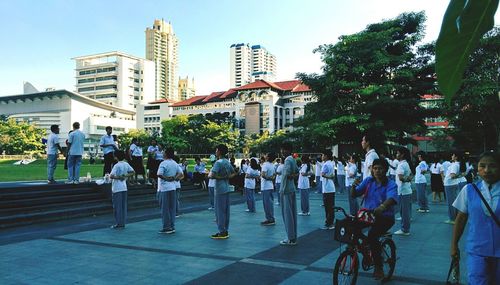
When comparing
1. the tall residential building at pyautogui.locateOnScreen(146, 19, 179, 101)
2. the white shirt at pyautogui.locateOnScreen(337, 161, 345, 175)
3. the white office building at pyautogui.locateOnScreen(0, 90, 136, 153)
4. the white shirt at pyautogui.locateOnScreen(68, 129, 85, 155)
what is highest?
the tall residential building at pyautogui.locateOnScreen(146, 19, 179, 101)

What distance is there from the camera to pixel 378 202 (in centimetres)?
481

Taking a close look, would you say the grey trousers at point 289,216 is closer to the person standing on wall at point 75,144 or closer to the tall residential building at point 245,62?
the person standing on wall at point 75,144

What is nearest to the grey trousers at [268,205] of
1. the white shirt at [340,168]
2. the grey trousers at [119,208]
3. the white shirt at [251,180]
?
the white shirt at [251,180]

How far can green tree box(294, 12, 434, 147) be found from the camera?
2028cm

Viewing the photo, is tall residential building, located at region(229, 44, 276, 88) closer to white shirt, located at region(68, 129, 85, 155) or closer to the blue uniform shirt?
white shirt, located at region(68, 129, 85, 155)

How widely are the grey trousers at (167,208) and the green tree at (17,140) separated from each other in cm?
5176

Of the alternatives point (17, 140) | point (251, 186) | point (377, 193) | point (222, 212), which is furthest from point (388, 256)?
point (17, 140)

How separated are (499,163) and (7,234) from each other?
8.30 m

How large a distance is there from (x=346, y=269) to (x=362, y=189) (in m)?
1.10

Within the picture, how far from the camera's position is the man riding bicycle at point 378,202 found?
459cm

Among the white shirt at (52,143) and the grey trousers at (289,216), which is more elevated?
the white shirt at (52,143)

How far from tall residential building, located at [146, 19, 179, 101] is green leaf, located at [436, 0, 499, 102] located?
404 feet

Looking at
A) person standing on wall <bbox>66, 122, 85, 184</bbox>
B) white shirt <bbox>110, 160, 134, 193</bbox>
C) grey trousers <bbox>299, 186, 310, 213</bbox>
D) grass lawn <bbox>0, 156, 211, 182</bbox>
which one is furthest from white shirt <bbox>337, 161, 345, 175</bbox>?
grass lawn <bbox>0, 156, 211, 182</bbox>

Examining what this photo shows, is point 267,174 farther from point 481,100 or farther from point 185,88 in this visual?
point 185,88
